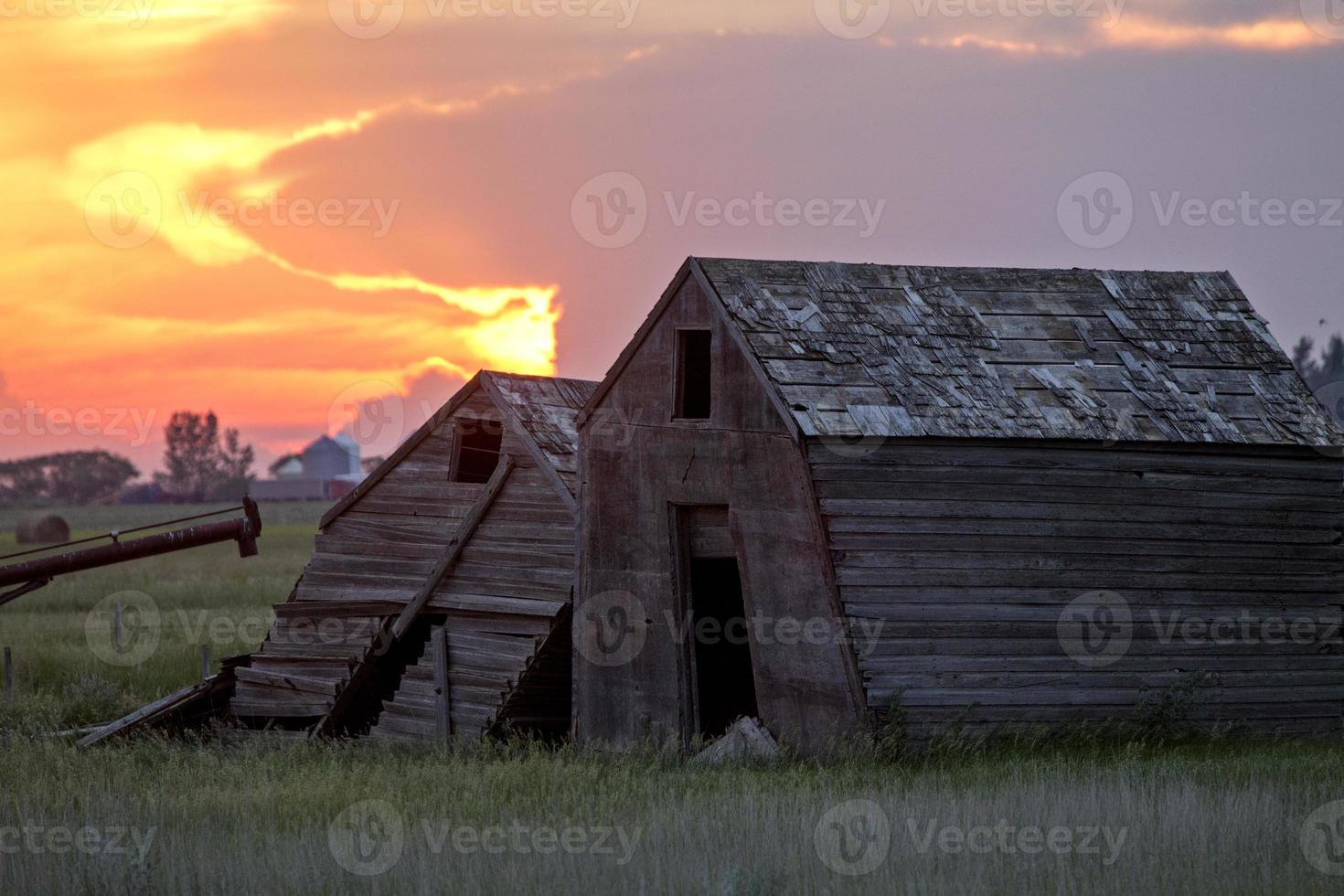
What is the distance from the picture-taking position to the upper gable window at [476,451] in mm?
19734

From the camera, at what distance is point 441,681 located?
18359 millimetres

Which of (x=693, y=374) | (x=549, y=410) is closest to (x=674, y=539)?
(x=693, y=374)

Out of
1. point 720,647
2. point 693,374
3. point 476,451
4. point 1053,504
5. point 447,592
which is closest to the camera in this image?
point 1053,504

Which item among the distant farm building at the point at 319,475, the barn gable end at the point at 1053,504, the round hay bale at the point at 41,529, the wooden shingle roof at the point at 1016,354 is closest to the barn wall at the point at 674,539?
the barn gable end at the point at 1053,504

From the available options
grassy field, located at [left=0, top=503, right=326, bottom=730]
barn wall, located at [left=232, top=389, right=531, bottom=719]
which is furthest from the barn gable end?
grassy field, located at [left=0, top=503, right=326, bottom=730]

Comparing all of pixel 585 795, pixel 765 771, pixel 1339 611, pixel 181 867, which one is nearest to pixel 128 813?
pixel 181 867

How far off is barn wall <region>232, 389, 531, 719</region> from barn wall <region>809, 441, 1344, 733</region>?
19.1ft

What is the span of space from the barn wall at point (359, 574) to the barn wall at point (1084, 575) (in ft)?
19.1

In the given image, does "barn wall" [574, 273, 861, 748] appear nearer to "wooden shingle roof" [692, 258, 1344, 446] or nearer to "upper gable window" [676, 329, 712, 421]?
"upper gable window" [676, 329, 712, 421]

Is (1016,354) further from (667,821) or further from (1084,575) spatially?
(667,821)

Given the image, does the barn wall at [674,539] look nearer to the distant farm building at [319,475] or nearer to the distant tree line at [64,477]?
the distant farm building at [319,475]

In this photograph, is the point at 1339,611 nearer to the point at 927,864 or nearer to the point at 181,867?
the point at 927,864

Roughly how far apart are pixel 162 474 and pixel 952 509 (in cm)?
15678

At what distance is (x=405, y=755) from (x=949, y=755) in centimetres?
594
